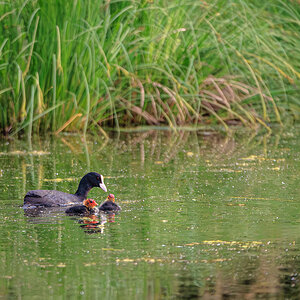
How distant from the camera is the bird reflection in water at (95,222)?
6812mm

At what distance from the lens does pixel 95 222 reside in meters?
7.16

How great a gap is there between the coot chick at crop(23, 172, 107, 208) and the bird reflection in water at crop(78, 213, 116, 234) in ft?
1.64

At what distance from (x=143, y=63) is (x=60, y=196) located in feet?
20.6

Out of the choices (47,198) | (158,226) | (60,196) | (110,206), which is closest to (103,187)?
(60,196)

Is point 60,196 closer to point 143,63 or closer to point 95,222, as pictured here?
point 95,222

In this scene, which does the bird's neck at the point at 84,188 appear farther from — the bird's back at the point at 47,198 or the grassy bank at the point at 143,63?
the grassy bank at the point at 143,63

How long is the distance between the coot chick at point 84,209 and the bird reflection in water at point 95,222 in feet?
0.17

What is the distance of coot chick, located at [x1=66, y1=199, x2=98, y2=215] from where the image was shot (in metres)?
7.45

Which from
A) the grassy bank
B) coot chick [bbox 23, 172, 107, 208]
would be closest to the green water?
coot chick [bbox 23, 172, 107, 208]

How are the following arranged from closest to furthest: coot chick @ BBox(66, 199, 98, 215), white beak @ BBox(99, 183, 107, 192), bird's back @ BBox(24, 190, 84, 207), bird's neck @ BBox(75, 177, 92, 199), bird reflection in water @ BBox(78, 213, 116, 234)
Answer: bird reflection in water @ BBox(78, 213, 116, 234), coot chick @ BBox(66, 199, 98, 215), bird's back @ BBox(24, 190, 84, 207), white beak @ BBox(99, 183, 107, 192), bird's neck @ BBox(75, 177, 92, 199)

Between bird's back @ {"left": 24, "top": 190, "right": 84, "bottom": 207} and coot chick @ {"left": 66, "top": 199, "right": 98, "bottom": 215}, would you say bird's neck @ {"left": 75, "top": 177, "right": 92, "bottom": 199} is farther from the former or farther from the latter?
coot chick @ {"left": 66, "top": 199, "right": 98, "bottom": 215}

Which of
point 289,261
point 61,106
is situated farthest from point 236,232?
point 61,106

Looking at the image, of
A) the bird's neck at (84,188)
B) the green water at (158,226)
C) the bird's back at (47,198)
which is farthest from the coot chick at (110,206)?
the bird's neck at (84,188)

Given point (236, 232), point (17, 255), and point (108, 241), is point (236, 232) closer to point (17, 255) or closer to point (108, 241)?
point (108, 241)
